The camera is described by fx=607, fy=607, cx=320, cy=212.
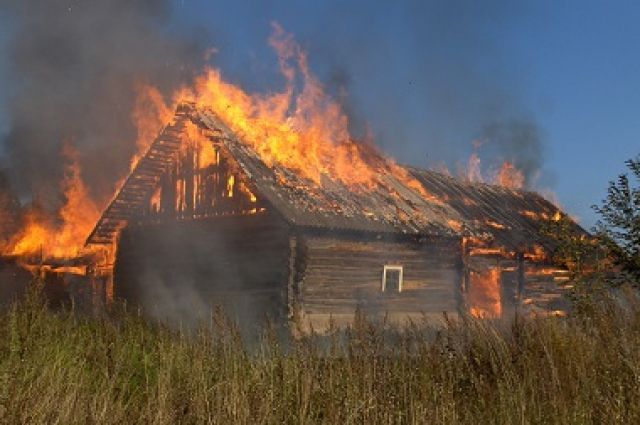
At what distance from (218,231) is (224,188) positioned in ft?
4.30

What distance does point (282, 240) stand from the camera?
47.5 feet

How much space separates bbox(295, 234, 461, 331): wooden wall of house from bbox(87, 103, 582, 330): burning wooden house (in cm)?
3

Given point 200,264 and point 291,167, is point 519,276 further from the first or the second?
point 200,264

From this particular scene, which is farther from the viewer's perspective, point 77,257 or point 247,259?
point 77,257

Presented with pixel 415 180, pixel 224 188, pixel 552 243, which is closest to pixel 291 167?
pixel 224 188

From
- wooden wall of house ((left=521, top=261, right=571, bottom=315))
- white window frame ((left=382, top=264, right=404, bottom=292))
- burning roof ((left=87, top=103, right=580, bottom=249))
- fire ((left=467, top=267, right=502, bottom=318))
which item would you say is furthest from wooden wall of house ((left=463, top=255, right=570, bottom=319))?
white window frame ((left=382, top=264, right=404, bottom=292))

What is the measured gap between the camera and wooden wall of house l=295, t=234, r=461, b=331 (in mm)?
14734

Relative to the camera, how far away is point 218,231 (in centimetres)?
1617

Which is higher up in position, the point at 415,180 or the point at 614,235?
the point at 415,180

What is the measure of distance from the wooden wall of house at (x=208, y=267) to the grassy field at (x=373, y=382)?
325 inches

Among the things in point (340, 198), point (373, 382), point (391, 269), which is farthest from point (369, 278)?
point (373, 382)

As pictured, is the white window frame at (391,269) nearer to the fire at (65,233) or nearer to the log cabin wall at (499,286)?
the log cabin wall at (499,286)

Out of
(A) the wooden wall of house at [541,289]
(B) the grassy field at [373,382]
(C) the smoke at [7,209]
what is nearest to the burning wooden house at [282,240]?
(A) the wooden wall of house at [541,289]

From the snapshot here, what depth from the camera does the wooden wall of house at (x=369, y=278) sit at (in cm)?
1473
